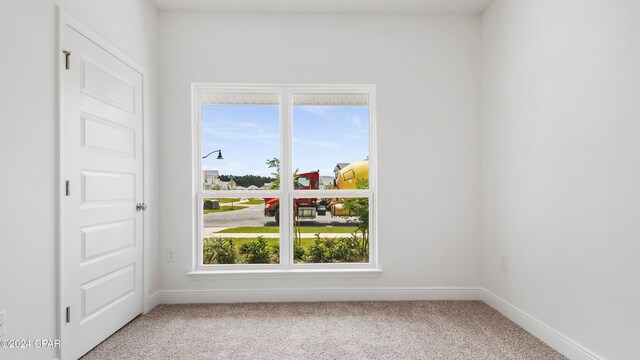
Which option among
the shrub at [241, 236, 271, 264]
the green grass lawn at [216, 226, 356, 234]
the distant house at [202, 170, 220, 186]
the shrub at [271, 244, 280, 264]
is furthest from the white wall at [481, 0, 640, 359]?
the distant house at [202, 170, 220, 186]

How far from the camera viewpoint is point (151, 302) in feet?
9.75

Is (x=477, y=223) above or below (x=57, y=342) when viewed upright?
above

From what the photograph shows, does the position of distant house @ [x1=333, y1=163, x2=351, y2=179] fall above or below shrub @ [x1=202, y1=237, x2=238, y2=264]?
above

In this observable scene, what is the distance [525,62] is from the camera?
2570 mm

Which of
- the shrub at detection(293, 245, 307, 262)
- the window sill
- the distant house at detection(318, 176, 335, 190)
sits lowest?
the window sill

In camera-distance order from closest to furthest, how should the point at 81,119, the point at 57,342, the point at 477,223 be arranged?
the point at 57,342 → the point at 81,119 → the point at 477,223

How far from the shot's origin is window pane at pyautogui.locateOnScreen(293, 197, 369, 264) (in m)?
3.32

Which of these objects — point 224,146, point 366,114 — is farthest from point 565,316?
point 224,146

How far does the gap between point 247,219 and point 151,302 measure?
3.62 feet

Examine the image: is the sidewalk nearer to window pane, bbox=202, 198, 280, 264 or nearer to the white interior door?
window pane, bbox=202, 198, 280, 264
